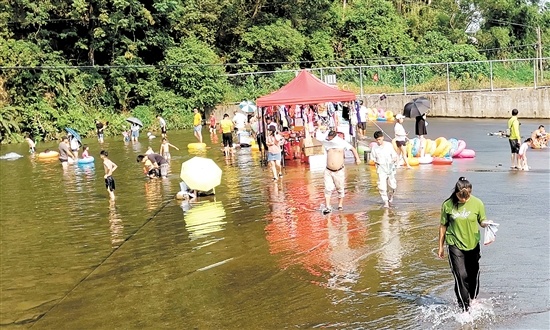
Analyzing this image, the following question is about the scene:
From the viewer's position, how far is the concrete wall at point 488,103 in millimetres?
34250

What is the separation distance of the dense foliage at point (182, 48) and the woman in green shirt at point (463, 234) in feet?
109

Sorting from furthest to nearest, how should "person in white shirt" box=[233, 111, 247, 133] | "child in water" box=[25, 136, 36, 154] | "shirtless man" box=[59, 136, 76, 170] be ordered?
"child in water" box=[25, 136, 36, 154] → "person in white shirt" box=[233, 111, 247, 133] → "shirtless man" box=[59, 136, 76, 170]

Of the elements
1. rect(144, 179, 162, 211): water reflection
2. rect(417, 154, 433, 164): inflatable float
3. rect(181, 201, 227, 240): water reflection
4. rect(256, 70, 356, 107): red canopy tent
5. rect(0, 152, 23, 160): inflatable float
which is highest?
rect(256, 70, 356, 107): red canopy tent

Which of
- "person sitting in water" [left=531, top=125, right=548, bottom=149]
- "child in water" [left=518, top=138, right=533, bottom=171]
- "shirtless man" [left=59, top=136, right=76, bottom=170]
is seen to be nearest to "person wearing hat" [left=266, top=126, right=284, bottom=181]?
"child in water" [left=518, top=138, right=533, bottom=171]

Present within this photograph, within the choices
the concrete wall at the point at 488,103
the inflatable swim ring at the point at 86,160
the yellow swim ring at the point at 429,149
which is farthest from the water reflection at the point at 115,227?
the concrete wall at the point at 488,103

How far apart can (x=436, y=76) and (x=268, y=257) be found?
32268 millimetres

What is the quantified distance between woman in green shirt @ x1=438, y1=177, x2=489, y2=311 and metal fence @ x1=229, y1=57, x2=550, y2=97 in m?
26.8

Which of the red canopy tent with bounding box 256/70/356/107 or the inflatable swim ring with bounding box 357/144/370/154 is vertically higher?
the red canopy tent with bounding box 256/70/356/107

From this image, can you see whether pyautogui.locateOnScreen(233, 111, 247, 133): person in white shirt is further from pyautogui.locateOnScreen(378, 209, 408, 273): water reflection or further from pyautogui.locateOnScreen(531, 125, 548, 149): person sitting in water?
pyautogui.locateOnScreen(378, 209, 408, 273): water reflection

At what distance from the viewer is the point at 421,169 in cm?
2008

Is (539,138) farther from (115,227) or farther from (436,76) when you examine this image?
(436,76)

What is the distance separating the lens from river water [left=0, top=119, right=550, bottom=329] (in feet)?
28.8

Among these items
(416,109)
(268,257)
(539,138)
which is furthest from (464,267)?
(539,138)

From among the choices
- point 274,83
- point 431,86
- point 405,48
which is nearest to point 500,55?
point 405,48
